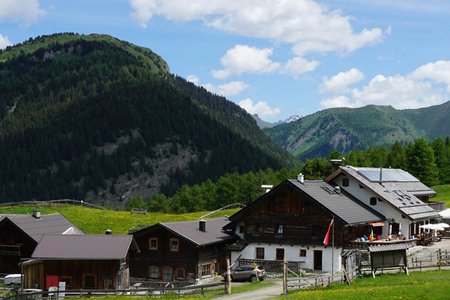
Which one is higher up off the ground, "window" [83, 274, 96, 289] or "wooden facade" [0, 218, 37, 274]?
"wooden facade" [0, 218, 37, 274]

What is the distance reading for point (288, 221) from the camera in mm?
68750

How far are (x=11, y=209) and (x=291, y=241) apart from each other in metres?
60.7

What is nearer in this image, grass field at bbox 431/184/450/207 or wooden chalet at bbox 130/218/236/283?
wooden chalet at bbox 130/218/236/283

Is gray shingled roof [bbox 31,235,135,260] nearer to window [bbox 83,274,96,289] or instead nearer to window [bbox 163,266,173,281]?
window [bbox 83,274,96,289]

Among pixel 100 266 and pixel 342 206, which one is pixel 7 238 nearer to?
pixel 100 266

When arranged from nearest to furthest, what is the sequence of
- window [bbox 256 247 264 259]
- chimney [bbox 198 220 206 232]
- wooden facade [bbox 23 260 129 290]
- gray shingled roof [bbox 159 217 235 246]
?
wooden facade [bbox 23 260 129 290] → gray shingled roof [bbox 159 217 235 246] → window [bbox 256 247 264 259] → chimney [bbox 198 220 206 232]

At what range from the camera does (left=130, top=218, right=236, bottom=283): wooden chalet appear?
219ft

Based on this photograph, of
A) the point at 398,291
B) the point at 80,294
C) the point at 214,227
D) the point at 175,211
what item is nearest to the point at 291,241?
the point at 214,227

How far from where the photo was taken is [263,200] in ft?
232

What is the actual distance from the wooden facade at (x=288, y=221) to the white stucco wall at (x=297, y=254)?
0.54m

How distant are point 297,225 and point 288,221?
114cm

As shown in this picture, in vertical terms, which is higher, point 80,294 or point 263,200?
point 263,200

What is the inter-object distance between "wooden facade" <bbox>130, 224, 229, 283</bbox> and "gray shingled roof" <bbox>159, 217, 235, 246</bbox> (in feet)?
1.71

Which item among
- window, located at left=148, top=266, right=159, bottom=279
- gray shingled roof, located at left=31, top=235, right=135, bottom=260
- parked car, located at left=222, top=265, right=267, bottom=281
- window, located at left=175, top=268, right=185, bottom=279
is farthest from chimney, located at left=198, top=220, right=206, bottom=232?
parked car, located at left=222, top=265, right=267, bottom=281
